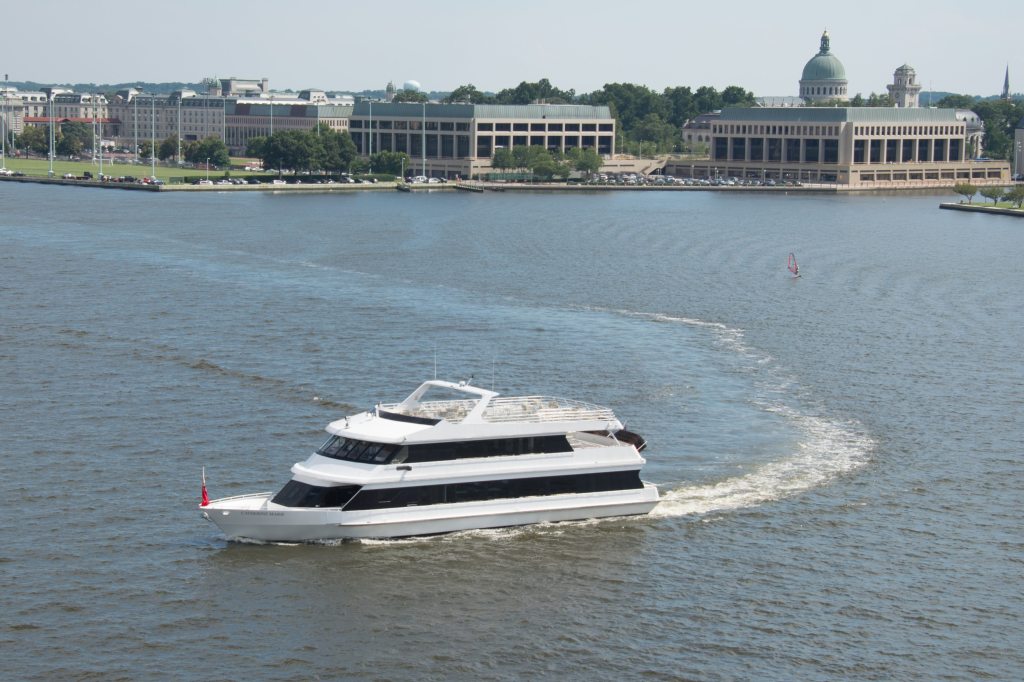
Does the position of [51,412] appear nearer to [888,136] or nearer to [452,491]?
[452,491]

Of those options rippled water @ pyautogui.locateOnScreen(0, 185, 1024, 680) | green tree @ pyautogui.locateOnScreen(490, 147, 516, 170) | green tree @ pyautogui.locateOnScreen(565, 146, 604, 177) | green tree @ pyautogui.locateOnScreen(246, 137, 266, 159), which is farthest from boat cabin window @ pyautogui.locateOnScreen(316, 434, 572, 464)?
green tree @ pyautogui.locateOnScreen(565, 146, 604, 177)

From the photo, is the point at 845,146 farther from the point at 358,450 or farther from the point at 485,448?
the point at 358,450

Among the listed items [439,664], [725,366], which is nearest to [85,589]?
[439,664]

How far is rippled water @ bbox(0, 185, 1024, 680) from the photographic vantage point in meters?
29.3

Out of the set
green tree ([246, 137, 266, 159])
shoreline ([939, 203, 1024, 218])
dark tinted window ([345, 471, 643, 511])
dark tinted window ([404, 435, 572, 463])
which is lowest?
dark tinted window ([345, 471, 643, 511])

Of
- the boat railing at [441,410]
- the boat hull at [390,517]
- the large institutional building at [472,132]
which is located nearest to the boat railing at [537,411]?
the boat railing at [441,410]

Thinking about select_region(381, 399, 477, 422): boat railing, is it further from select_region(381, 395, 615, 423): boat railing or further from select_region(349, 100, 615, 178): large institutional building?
select_region(349, 100, 615, 178): large institutional building

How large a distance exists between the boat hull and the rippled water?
0.34m

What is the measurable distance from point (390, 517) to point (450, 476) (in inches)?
66.1

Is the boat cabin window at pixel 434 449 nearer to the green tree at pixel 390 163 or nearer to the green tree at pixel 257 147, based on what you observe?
the green tree at pixel 390 163

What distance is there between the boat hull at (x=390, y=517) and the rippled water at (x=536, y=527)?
1.13 ft

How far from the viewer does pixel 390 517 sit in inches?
1359

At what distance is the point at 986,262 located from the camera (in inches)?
3745

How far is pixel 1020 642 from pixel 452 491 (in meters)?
12.8
